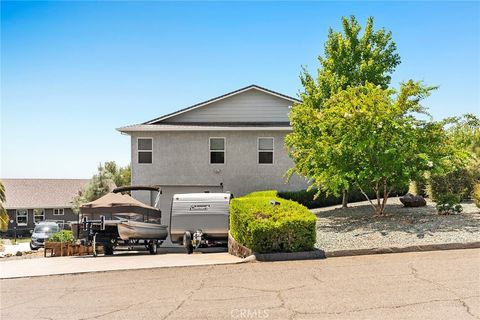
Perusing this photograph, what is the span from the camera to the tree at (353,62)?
2305cm

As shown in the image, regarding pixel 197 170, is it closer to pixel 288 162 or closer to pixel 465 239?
pixel 288 162

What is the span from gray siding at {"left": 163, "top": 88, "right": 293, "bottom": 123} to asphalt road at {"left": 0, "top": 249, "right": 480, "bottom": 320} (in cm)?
1797

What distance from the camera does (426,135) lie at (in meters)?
16.7

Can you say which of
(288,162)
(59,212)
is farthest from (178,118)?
(59,212)

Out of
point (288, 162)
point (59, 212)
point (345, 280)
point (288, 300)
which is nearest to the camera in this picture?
point (288, 300)

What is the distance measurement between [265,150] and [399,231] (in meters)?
14.3

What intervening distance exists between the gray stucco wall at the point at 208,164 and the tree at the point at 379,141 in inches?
407

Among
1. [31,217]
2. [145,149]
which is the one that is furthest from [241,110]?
[31,217]

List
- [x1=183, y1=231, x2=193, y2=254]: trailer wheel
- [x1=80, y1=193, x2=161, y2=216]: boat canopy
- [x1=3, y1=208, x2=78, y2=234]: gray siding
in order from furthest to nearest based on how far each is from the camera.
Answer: [x1=3, y1=208, x2=78, y2=234]: gray siding, [x1=80, y1=193, x2=161, y2=216]: boat canopy, [x1=183, y1=231, x2=193, y2=254]: trailer wheel

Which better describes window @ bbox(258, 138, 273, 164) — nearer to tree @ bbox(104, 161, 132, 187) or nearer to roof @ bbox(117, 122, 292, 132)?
roof @ bbox(117, 122, 292, 132)

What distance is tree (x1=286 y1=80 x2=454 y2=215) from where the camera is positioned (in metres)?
16.1

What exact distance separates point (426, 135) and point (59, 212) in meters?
52.1

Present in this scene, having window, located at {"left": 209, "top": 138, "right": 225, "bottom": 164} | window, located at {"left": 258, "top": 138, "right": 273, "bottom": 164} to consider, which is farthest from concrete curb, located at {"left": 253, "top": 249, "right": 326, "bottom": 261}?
window, located at {"left": 209, "top": 138, "right": 225, "bottom": 164}

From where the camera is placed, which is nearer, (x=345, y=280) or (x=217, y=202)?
(x=345, y=280)
